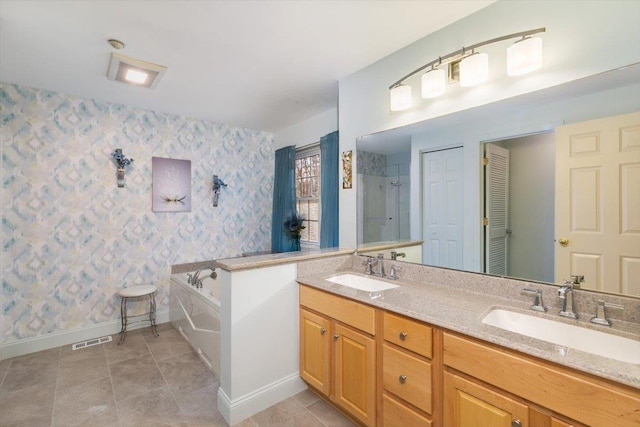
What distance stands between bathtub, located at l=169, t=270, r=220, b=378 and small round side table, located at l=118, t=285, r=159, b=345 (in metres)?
0.20

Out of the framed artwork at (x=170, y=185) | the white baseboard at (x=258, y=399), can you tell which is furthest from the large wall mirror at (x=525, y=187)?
the framed artwork at (x=170, y=185)

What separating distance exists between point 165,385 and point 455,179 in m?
2.62

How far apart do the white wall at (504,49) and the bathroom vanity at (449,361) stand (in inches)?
36.2

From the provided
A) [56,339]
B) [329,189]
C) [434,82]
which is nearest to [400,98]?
[434,82]

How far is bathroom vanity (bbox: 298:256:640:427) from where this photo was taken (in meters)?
0.94

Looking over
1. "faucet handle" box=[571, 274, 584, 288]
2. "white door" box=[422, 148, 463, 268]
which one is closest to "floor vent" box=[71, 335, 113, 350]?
"white door" box=[422, 148, 463, 268]

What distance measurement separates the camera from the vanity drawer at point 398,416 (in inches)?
54.2

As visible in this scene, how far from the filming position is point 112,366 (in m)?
2.52

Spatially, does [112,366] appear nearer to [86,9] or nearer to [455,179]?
[86,9]

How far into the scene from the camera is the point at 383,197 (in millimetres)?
2279

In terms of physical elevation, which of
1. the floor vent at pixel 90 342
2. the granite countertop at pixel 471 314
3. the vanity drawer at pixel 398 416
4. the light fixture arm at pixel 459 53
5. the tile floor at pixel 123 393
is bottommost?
the tile floor at pixel 123 393

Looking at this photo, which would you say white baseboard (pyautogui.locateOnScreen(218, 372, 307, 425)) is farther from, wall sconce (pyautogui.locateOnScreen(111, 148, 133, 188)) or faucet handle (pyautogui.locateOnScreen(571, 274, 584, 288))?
wall sconce (pyautogui.locateOnScreen(111, 148, 133, 188))

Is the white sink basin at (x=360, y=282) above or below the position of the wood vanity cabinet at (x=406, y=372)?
above

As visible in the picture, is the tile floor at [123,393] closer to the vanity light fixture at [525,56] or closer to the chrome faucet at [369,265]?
the chrome faucet at [369,265]
